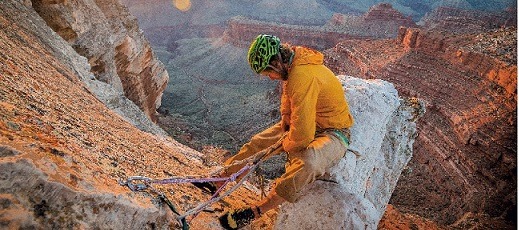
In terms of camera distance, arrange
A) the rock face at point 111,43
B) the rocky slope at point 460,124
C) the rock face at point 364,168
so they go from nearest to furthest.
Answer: the rock face at point 364,168
the rock face at point 111,43
the rocky slope at point 460,124

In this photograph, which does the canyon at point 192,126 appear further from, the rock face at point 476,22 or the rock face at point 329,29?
the rock face at point 476,22

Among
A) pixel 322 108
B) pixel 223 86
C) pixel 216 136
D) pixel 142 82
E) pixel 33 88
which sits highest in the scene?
pixel 33 88

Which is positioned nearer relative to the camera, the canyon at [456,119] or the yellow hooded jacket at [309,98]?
the yellow hooded jacket at [309,98]

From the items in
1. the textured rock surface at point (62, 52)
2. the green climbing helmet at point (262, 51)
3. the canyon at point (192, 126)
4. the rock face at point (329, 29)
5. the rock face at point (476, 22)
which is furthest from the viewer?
the rock face at point (476, 22)

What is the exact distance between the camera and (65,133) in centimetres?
314

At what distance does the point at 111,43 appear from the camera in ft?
36.5

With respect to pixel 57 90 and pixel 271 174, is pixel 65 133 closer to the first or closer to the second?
pixel 57 90

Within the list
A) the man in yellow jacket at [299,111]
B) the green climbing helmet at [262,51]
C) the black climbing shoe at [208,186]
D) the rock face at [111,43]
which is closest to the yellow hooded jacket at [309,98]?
the man in yellow jacket at [299,111]

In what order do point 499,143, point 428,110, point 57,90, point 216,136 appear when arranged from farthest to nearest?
point 216,136
point 428,110
point 499,143
point 57,90

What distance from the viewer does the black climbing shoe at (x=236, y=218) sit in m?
3.63

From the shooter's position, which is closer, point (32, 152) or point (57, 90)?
point (32, 152)

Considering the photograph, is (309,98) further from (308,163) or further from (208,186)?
(208,186)

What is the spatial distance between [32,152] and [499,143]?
15388mm

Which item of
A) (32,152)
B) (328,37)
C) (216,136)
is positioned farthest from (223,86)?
(32,152)
